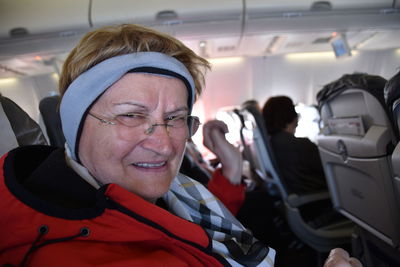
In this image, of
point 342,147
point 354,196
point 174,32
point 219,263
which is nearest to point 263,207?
point 354,196

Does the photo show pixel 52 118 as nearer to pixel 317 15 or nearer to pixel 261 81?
pixel 317 15

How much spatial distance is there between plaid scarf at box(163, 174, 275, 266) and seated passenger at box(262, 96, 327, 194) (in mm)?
1451

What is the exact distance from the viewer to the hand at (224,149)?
1.20 meters

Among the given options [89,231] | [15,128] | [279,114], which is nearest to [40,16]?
[15,128]

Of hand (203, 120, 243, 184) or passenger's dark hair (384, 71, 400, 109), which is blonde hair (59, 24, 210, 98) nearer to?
hand (203, 120, 243, 184)

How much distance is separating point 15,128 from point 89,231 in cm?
62

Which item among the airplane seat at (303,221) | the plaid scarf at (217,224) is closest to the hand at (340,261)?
the plaid scarf at (217,224)

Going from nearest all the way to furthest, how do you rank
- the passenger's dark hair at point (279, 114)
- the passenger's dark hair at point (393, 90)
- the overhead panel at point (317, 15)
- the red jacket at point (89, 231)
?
1. the red jacket at point (89, 231)
2. the passenger's dark hair at point (393, 90)
3. the passenger's dark hair at point (279, 114)
4. the overhead panel at point (317, 15)

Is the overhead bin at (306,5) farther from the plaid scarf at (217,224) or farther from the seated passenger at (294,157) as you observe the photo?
the plaid scarf at (217,224)

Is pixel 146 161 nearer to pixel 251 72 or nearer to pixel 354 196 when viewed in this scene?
pixel 354 196

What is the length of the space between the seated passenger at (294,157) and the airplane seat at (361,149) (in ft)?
1.71

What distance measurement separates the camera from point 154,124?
711mm

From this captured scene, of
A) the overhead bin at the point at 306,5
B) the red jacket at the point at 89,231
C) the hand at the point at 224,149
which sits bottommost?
the hand at the point at 224,149

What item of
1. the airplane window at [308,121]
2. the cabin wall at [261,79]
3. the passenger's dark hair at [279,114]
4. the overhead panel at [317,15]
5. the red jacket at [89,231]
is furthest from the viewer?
the cabin wall at [261,79]
